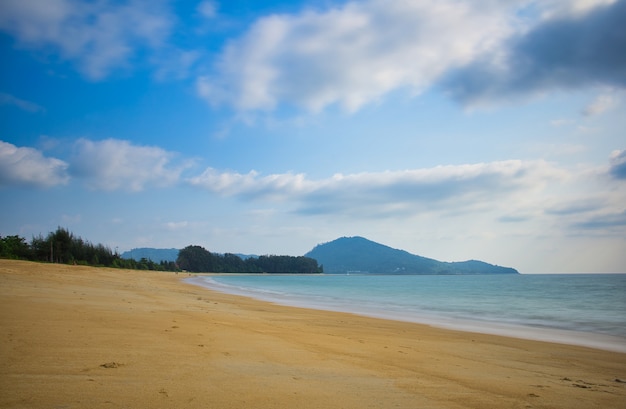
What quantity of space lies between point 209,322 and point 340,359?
470cm

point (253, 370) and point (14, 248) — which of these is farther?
point (14, 248)

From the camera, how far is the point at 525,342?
11148mm

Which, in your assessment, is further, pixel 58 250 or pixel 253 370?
pixel 58 250

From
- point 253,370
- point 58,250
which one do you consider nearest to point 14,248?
point 58,250

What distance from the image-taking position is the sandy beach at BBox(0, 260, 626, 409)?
3.74 meters

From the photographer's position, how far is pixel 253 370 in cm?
496

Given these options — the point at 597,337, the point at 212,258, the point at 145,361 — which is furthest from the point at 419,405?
the point at 212,258

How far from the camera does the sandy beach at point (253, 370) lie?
12.3 ft

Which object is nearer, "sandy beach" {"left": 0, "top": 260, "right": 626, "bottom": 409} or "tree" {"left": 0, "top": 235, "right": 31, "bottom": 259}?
"sandy beach" {"left": 0, "top": 260, "right": 626, "bottom": 409}

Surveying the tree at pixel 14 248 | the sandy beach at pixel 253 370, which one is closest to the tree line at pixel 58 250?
the tree at pixel 14 248

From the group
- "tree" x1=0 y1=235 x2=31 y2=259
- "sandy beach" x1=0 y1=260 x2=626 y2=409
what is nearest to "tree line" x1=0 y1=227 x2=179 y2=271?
"tree" x1=0 y1=235 x2=31 y2=259

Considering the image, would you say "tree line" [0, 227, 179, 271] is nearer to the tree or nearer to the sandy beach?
the tree

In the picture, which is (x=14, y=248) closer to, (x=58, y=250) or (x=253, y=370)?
(x=58, y=250)

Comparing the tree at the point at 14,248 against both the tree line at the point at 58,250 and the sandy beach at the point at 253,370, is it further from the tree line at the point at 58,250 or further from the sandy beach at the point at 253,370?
the sandy beach at the point at 253,370
